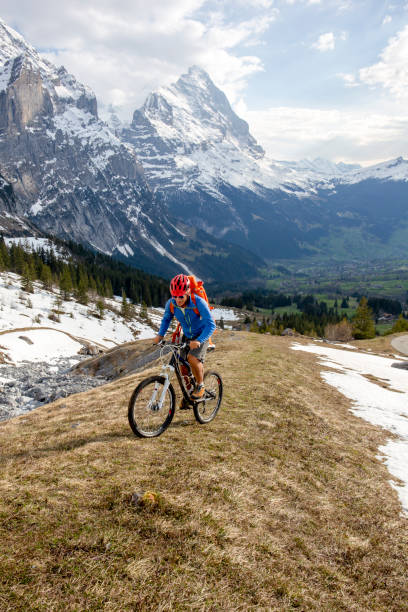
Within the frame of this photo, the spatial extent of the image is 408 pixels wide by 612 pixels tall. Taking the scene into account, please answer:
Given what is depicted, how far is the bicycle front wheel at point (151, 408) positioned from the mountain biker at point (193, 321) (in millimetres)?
957

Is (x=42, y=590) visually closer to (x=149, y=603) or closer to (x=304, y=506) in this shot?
(x=149, y=603)

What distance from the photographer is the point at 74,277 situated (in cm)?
12550

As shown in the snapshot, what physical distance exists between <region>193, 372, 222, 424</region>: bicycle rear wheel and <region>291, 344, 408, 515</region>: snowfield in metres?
5.62

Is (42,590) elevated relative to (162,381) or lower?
lower

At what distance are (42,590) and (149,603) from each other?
1.37m

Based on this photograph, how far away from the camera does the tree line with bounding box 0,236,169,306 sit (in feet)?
358

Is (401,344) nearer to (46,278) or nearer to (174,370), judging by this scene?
(174,370)

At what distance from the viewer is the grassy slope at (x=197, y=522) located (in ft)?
14.6

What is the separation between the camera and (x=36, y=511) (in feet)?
18.0

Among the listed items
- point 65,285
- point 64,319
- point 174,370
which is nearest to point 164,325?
point 174,370

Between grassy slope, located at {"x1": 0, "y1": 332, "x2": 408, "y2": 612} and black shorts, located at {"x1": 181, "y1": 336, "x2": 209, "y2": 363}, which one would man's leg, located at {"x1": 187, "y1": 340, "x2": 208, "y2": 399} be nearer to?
black shorts, located at {"x1": 181, "y1": 336, "x2": 209, "y2": 363}

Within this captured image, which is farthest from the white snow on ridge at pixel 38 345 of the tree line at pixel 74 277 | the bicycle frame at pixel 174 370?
the tree line at pixel 74 277

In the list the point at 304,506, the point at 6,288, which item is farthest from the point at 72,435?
the point at 6,288

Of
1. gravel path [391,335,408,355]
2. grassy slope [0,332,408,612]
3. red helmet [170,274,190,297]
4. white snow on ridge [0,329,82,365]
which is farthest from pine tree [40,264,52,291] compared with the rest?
red helmet [170,274,190,297]
